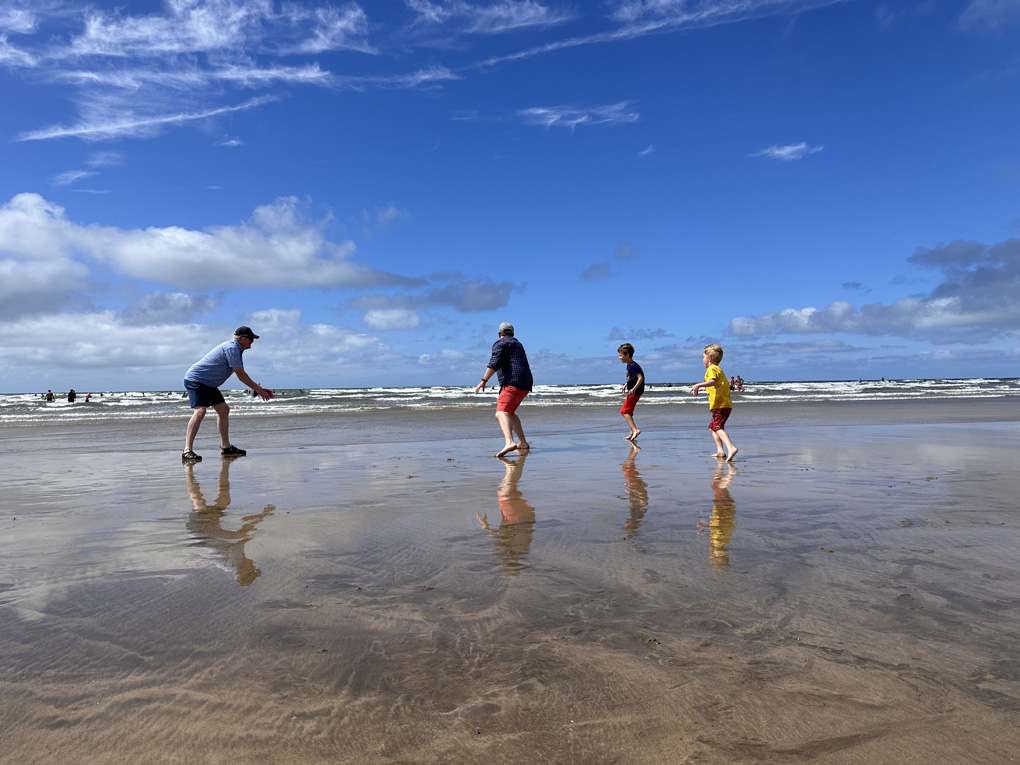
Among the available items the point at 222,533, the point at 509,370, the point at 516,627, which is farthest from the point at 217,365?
the point at 516,627

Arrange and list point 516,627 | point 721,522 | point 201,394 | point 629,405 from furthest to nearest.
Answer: point 629,405 < point 201,394 < point 721,522 < point 516,627

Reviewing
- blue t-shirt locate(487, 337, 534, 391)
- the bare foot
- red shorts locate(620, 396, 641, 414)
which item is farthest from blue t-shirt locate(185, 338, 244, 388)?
red shorts locate(620, 396, 641, 414)

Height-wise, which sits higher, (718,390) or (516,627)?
(718,390)

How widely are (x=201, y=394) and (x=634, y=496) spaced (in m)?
7.09

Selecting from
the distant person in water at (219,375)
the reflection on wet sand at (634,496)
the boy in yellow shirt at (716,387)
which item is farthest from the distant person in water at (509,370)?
the distant person in water at (219,375)

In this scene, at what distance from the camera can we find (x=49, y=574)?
352 centimetres

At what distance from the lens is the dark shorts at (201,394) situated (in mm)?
9703

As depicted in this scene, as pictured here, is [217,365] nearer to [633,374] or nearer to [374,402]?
[633,374]

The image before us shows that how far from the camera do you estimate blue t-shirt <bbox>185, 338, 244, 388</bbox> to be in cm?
970

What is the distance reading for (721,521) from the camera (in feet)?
15.1

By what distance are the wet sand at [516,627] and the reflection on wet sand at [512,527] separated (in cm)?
3

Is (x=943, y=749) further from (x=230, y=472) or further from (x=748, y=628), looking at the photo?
(x=230, y=472)

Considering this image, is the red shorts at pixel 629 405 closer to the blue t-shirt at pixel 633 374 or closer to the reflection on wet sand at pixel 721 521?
the blue t-shirt at pixel 633 374

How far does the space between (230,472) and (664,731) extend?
722cm
